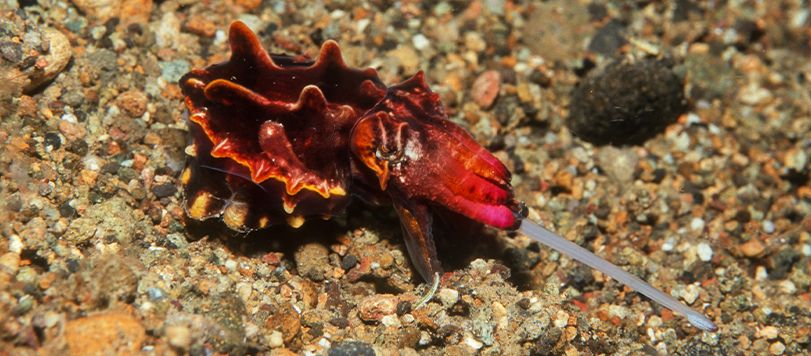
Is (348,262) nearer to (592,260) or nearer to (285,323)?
(285,323)

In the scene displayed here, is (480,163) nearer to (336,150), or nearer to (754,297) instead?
(336,150)

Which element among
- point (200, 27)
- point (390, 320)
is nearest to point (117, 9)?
point (200, 27)

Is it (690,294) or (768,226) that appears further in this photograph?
(768,226)

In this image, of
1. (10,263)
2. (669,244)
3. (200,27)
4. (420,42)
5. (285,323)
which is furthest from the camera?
(420,42)

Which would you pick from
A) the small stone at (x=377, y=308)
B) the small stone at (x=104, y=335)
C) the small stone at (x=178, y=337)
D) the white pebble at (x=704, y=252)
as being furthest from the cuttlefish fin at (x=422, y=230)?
the white pebble at (x=704, y=252)

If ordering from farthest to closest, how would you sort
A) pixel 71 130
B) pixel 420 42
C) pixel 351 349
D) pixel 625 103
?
pixel 420 42, pixel 625 103, pixel 71 130, pixel 351 349

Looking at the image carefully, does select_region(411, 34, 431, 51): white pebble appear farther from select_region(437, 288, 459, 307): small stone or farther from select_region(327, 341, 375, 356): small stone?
select_region(327, 341, 375, 356): small stone

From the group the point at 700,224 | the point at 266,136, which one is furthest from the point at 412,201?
the point at 700,224
